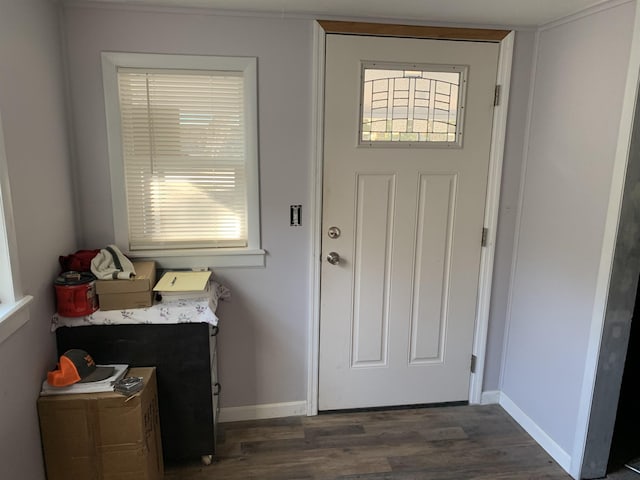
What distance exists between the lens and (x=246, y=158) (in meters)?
2.21

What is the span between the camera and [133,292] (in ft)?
6.36

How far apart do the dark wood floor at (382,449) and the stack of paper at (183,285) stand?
2.83 feet

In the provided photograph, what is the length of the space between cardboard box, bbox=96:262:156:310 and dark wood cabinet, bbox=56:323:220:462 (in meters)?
0.09

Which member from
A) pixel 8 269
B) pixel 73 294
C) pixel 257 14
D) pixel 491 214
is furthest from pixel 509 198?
pixel 8 269

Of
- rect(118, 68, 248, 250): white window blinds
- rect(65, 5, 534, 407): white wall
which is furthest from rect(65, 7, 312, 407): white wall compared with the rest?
rect(118, 68, 248, 250): white window blinds

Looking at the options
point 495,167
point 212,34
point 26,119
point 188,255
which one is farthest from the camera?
point 495,167

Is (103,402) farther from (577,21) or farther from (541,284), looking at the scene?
(577,21)

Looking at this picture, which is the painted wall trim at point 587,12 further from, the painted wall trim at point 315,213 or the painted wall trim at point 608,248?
the painted wall trim at point 315,213

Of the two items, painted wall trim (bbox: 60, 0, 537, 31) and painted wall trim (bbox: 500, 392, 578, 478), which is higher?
painted wall trim (bbox: 60, 0, 537, 31)

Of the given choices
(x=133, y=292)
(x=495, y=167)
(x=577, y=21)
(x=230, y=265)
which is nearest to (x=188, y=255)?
(x=230, y=265)

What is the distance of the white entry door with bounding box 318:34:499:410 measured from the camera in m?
2.26

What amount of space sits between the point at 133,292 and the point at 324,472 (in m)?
1.24

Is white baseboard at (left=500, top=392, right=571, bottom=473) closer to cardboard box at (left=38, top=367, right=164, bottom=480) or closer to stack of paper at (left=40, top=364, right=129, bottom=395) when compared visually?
cardboard box at (left=38, top=367, right=164, bottom=480)

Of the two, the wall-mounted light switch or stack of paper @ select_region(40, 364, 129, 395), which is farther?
the wall-mounted light switch
